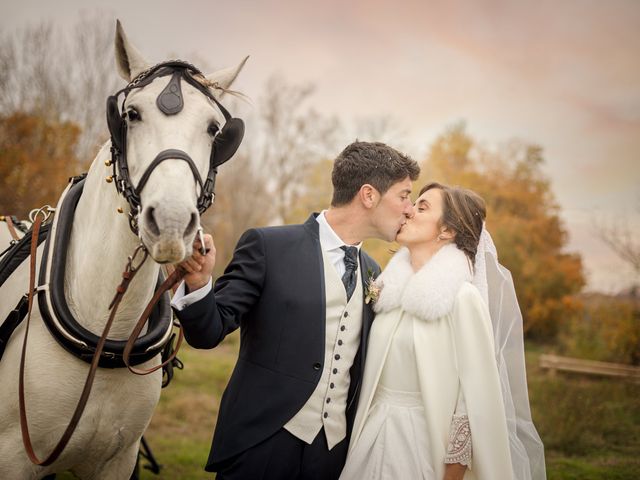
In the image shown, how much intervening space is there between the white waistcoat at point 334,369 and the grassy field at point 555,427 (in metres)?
3.56

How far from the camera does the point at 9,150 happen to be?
41.9 feet

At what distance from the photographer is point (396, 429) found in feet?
8.63

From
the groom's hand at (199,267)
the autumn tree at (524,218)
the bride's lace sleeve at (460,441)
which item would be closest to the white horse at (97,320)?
the groom's hand at (199,267)

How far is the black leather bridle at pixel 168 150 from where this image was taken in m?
1.86

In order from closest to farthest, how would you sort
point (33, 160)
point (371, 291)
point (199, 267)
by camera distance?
point (199, 267), point (371, 291), point (33, 160)

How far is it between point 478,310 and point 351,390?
820 mm

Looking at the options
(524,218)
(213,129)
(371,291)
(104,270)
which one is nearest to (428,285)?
(371,291)

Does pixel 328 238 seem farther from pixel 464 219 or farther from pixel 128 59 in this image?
pixel 128 59

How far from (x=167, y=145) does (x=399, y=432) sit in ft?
6.09

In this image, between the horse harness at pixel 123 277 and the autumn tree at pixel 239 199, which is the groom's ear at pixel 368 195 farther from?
the autumn tree at pixel 239 199

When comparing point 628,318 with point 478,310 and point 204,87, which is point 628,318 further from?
point 204,87

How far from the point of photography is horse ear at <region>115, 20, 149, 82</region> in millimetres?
2289

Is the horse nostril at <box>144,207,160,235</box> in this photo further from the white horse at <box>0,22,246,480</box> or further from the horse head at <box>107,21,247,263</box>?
the white horse at <box>0,22,246,480</box>

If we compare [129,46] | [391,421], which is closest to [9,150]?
[129,46]
